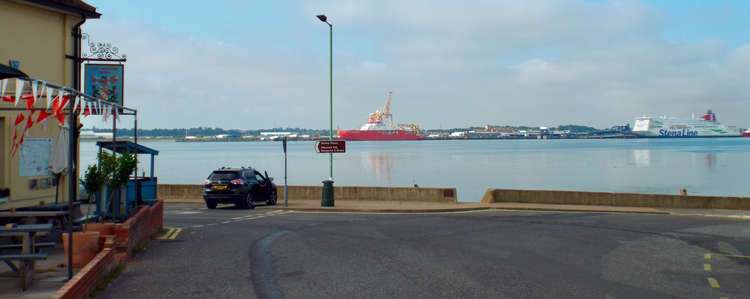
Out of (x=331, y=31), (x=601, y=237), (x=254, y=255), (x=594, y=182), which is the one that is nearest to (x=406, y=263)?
(x=254, y=255)

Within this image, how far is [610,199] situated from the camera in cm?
2397

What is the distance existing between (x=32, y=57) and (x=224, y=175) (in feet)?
29.7

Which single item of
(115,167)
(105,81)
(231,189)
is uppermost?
(105,81)

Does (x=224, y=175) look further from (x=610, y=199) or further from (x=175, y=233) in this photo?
(x=610, y=199)

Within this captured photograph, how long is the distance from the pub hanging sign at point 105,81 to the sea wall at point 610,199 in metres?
14.0

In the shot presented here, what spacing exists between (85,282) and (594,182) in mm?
54216

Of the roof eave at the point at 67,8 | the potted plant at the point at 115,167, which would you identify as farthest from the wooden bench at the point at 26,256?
the roof eave at the point at 67,8

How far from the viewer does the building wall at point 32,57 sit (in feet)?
44.8

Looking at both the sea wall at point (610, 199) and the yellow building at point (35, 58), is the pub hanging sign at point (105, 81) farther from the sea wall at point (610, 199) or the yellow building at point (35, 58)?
the sea wall at point (610, 199)

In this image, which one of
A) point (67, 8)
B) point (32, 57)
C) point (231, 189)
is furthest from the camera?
point (231, 189)

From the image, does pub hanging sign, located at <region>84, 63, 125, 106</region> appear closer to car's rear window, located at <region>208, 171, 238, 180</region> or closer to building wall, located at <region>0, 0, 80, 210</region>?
building wall, located at <region>0, 0, 80, 210</region>

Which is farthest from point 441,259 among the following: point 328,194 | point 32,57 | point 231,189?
point 231,189

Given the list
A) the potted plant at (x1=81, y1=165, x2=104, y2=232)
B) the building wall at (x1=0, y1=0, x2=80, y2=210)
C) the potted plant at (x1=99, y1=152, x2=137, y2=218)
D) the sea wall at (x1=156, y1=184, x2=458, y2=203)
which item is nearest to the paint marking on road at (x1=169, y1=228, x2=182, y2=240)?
the potted plant at (x1=99, y1=152, x2=137, y2=218)

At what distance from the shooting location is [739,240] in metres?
13.6
